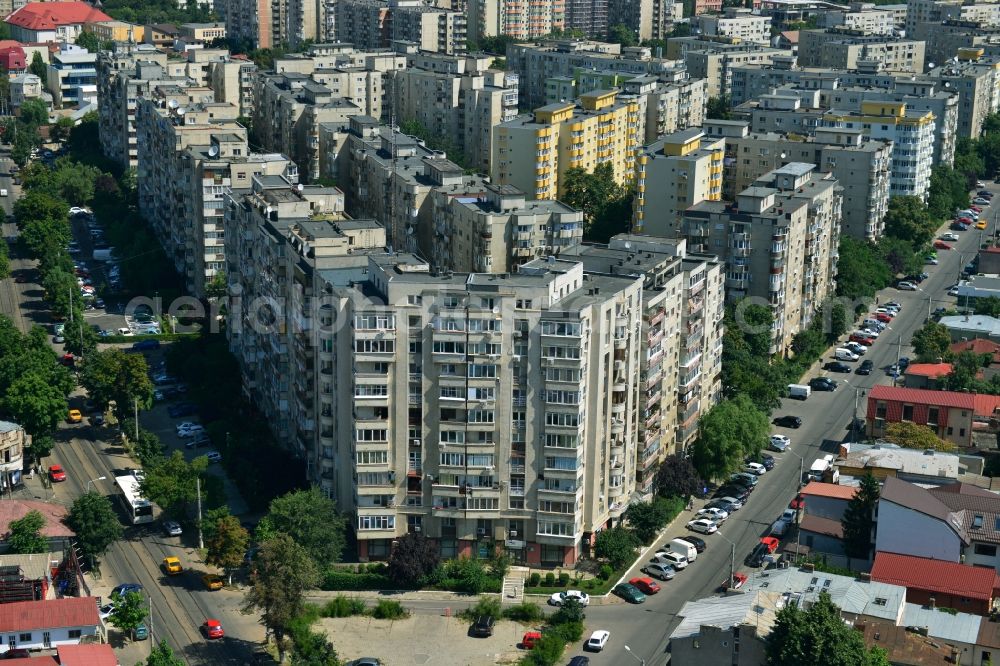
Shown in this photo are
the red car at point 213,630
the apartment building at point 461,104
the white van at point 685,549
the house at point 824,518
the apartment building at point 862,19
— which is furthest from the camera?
the apartment building at point 862,19

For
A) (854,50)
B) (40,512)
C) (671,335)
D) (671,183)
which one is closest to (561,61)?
(854,50)

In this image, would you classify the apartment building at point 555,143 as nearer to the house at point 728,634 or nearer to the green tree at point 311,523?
the green tree at point 311,523

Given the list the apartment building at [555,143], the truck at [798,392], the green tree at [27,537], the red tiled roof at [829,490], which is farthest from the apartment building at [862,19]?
the green tree at [27,537]

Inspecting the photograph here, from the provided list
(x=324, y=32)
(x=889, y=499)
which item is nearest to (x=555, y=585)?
(x=889, y=499)

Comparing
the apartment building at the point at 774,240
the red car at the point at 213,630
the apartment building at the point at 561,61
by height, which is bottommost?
the red car at the point at 213,630

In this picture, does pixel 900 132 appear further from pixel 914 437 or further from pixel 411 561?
pixel 411 561

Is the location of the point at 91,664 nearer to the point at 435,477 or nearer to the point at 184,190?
the point at 435,477

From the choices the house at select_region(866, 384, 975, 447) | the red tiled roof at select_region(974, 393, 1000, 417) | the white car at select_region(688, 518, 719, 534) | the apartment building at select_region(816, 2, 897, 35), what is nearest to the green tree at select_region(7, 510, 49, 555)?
the white car at select_region(688, 518, 719, 534)

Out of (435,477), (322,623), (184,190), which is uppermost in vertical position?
(184,190)
